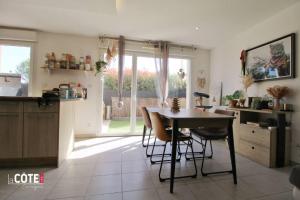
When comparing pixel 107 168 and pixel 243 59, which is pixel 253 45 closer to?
pixel 243 59

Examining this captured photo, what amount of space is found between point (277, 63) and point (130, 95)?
3.26 m

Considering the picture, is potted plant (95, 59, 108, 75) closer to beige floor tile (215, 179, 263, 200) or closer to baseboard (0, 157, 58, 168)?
baseboard (0, 157, 58, 168)

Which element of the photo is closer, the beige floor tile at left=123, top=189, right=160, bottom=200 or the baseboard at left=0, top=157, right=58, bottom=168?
the beige floor tile at left=123, top=189, right=160, bottom=200

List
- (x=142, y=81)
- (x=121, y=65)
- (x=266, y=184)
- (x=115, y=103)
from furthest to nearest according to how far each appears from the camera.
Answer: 1. (x=142, y=81)
2. (x=115, y=103)
3. (x=121, y=65)
4. (x=266, y=184)

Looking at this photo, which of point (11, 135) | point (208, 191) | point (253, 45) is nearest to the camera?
point (208, 191)

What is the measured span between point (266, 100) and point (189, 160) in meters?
1.76

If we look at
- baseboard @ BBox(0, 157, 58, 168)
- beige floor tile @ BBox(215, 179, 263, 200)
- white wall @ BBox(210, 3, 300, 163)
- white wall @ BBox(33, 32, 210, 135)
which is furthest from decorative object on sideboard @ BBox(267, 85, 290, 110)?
baseboard @ BBox(0, 157, 58, 168)

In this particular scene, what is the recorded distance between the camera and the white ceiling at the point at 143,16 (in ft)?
9.11

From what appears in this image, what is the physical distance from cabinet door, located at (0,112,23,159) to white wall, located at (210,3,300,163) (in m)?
4.17

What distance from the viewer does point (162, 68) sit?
182 inches

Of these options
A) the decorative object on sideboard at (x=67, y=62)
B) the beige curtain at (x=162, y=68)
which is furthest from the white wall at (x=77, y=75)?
the beige curtain at (x=162, y=68)

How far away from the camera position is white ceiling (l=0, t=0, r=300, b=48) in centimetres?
278

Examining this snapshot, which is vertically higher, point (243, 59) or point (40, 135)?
point (243, 59)

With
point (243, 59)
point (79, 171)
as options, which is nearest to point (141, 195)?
point (79, 171)
